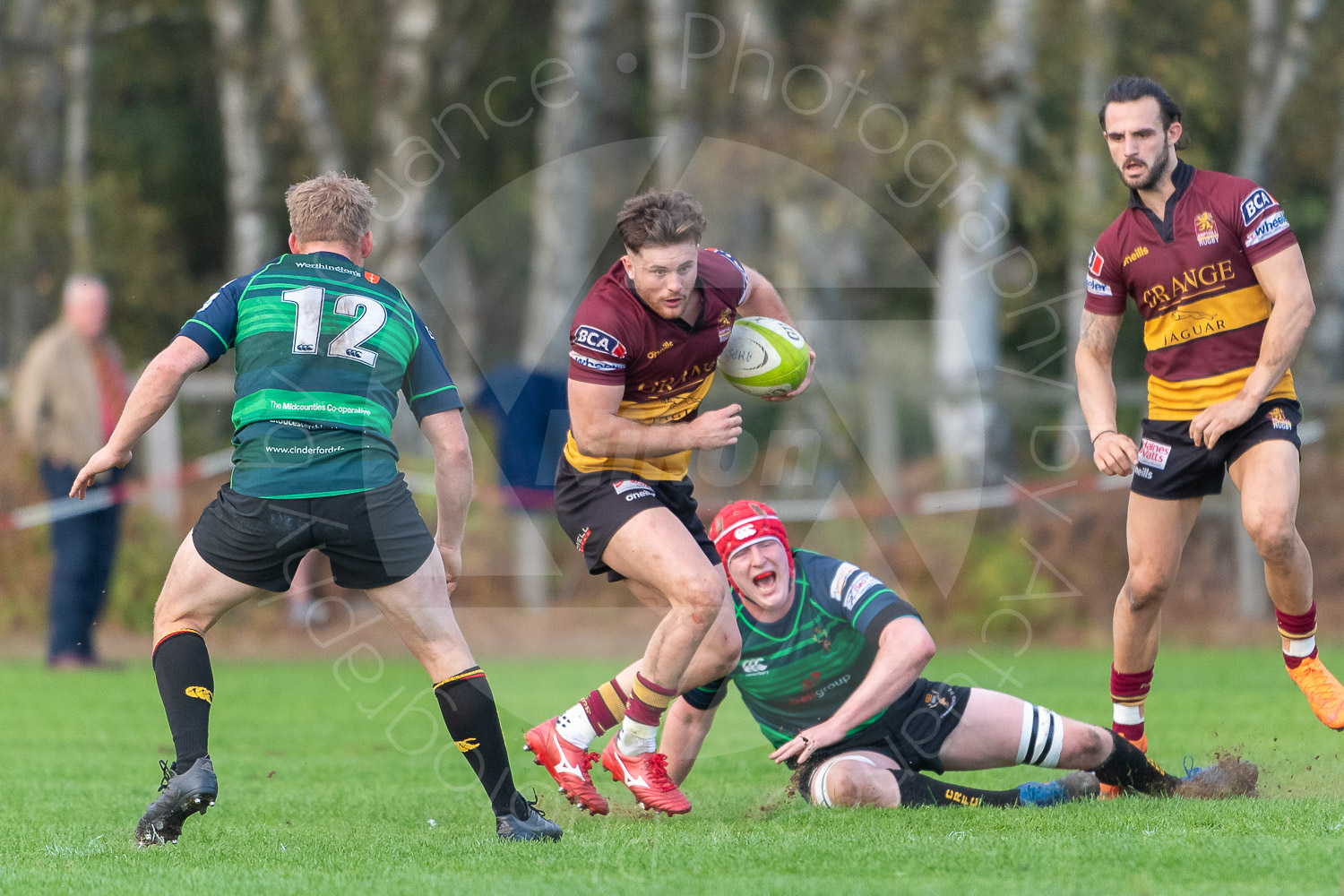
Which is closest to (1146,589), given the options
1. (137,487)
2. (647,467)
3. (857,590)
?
(857,590)

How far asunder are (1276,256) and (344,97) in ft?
52.9

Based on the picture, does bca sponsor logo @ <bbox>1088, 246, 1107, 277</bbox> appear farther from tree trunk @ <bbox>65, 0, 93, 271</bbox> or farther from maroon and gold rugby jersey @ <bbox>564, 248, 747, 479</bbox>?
tree trunk @ <bbox>65, 0, 93, 271</bbox>

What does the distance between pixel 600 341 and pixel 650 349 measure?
0.77 ft

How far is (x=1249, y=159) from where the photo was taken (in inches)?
607

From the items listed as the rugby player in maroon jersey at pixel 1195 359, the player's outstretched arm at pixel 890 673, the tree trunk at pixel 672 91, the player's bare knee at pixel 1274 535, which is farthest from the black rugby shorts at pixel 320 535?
the tree trunk at pixel 672 91

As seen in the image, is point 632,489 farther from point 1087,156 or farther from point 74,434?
point 1087,156

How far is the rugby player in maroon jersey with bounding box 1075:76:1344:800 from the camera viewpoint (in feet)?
18.3

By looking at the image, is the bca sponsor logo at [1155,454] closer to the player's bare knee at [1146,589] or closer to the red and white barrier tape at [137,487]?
the player's bare knee at [1146,589]

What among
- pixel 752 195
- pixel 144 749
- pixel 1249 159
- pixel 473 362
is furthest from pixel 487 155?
pixel 144 749

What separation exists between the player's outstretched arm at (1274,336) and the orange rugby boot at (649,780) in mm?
→ 2356

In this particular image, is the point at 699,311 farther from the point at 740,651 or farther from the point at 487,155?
the point at 487,155

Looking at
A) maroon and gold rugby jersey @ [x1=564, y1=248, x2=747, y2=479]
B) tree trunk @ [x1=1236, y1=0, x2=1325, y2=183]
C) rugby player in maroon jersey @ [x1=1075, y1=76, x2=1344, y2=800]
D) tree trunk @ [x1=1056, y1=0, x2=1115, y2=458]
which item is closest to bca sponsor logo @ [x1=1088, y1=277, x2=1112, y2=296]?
rugby player in maroon jersey @ [x1=1075, y1=76, x2=1344, y2=800]

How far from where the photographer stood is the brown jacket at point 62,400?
10.5m

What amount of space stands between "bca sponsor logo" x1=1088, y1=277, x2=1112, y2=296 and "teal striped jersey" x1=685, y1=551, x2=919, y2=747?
58.7 inches
